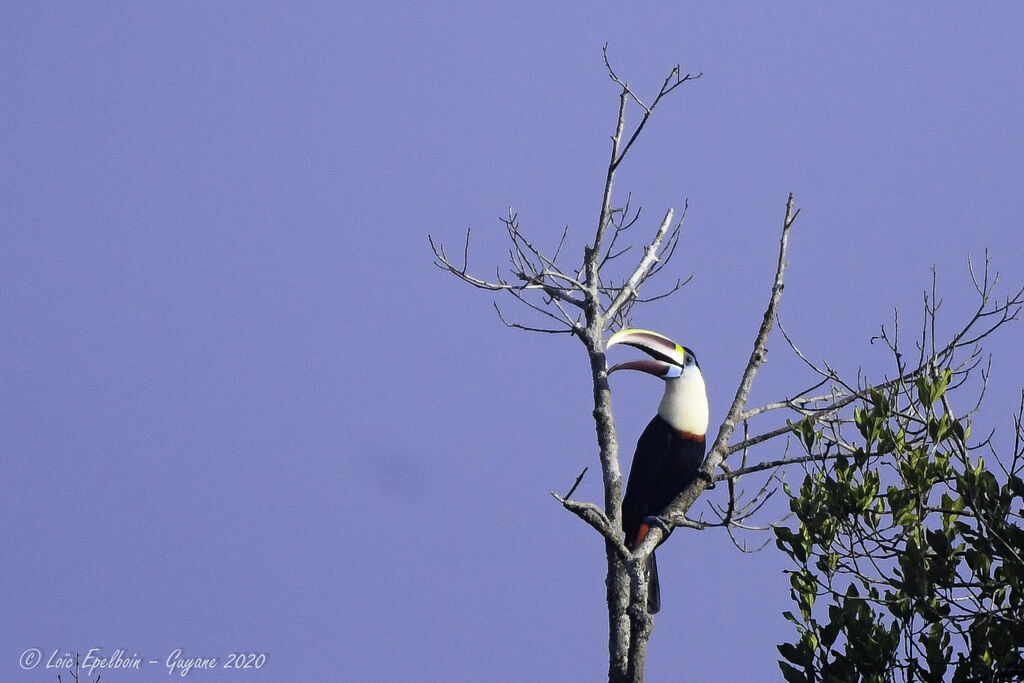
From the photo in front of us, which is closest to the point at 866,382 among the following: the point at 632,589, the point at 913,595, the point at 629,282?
the point at 913,595

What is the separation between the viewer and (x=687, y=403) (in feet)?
21.7

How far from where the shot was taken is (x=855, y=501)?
432 cm

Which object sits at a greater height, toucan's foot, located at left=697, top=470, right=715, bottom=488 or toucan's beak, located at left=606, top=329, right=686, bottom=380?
toucan's beak, located at left=606, top=329, right=686, bottom=380

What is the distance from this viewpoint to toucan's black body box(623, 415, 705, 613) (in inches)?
252

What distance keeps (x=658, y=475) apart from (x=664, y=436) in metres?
0.24

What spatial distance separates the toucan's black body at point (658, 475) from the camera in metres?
6.41

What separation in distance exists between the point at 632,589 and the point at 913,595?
1491 mm

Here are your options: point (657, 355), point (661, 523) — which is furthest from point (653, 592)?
point (657, 355)

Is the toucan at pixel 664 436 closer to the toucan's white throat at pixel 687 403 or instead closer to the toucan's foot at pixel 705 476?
the toucan's white throat at pixel 687 403

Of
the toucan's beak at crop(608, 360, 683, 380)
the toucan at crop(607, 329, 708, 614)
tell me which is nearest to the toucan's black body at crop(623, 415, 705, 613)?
the toucan at crop(607, 329, 708, 614)

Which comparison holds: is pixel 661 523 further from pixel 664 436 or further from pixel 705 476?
pixel 664 436

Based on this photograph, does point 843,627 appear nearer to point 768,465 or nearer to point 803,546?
point 803,546

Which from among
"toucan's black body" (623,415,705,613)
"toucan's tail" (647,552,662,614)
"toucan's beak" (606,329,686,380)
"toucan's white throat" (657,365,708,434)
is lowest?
"toucan's tail" (647,552,662,614)

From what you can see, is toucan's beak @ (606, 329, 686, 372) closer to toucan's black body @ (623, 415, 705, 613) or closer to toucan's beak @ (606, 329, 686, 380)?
toucan's beak @ (606, 329, 686, 380)
